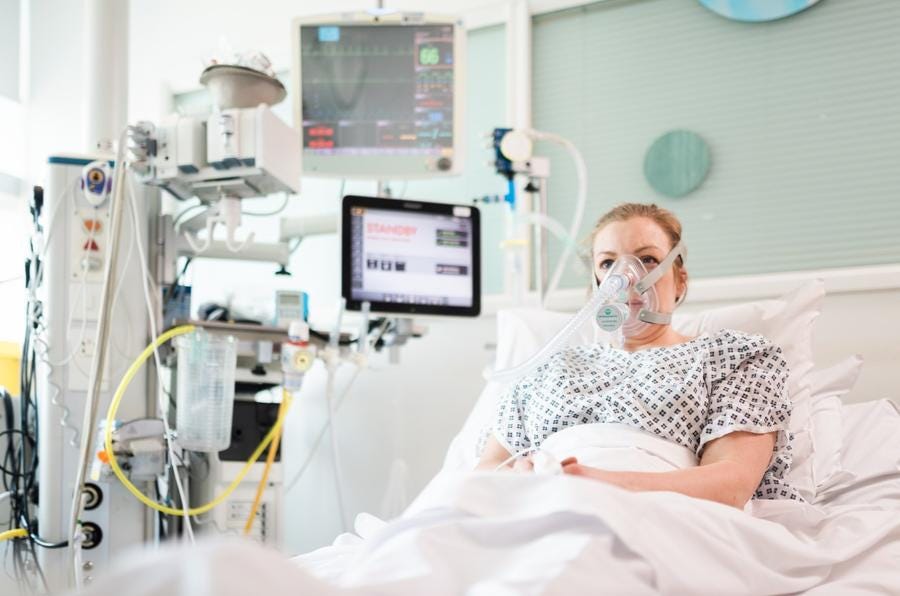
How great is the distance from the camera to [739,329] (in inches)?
83.8

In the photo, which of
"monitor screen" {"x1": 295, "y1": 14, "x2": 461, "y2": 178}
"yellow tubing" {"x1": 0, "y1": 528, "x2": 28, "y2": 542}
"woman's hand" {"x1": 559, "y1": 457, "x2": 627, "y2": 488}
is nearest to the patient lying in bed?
"woman's hand" {"x1": 559, "y1": 457, "x2": 627, "y2": 488}

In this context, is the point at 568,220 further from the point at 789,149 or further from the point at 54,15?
the point at 54,15

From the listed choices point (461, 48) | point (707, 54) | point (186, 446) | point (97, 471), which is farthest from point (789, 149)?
point (97, 471)

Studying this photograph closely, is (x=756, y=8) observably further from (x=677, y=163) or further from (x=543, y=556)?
(x=543, y=556)

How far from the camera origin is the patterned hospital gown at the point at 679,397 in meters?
1.68

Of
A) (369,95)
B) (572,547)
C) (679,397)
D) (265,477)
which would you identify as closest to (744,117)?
(369,95)

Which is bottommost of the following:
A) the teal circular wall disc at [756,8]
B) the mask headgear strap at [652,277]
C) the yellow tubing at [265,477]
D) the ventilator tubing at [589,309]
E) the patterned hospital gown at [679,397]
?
the yellow tubing at [265,477]

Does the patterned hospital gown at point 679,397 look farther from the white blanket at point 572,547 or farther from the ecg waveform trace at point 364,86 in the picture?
the ecg waveform trace at point 364,86

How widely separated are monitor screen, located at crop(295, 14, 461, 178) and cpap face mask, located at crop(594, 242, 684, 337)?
4.21 feet

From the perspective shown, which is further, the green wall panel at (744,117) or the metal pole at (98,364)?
the green wall panel at (744,117)

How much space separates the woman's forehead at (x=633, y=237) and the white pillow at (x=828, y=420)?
0.47 metres

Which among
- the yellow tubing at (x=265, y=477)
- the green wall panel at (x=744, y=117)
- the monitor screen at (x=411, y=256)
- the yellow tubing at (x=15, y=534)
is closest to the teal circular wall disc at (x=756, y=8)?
the green wall panel at (x=744, y=117)

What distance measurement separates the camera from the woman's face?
193cm

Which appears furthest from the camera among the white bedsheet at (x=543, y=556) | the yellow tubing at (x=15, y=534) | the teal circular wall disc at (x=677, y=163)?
the teal circular wall disc at (x=677, y=163)
